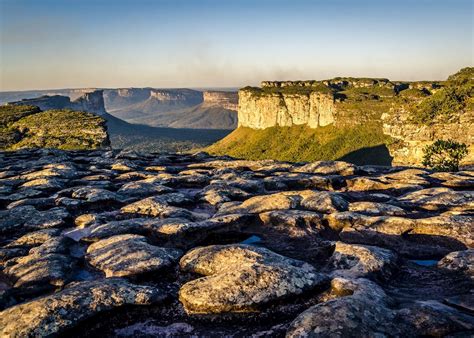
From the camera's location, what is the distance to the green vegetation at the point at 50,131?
114162 millimetres

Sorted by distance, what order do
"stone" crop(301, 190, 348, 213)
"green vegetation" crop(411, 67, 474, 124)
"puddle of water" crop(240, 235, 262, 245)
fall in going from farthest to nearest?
1. "green vegetation" crop(411, 67, 474, 124)
2. "stone" crop(301, 190, 348, 213)
3. "puddle of water" crop(240, 235, 262, 245)

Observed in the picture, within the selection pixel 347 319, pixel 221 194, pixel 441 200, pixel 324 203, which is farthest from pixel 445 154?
pixel 347 319

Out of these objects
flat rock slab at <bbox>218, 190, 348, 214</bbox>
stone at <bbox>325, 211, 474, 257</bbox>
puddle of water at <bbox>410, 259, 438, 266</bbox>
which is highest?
flat rock slab at <bbox>218, 190, 348, 214</bbox>

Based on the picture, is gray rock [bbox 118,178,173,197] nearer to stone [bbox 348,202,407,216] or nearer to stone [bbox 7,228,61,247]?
stone [bbox 7,228,61,247]

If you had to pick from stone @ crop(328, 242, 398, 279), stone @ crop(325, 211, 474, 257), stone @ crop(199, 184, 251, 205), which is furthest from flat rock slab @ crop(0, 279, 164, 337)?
stone @ crop(199, 184, 251, 205)

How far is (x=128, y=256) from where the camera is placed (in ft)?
48.2

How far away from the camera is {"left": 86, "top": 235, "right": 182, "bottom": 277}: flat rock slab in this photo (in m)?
13.9

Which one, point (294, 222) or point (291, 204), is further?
point (291, 204)

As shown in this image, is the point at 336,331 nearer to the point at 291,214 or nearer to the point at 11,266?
the point at 291,214

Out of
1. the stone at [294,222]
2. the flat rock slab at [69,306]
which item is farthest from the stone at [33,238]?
the stone at [294,222]

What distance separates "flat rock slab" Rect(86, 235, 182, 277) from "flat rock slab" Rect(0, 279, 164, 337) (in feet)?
4.10

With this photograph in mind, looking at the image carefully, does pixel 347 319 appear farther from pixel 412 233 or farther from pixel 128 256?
pixel 412 233

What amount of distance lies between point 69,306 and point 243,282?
5213 mm

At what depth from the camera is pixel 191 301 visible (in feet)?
37.3
